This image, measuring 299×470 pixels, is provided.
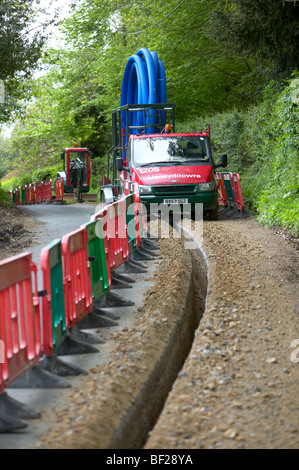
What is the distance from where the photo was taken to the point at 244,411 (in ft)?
15.5

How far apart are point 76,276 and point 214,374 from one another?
6.19 feet

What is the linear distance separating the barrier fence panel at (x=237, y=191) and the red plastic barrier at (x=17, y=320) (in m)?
13.8

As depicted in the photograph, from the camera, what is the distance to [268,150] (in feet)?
63.1

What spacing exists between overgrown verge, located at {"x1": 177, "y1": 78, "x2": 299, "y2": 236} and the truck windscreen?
196 centimetres

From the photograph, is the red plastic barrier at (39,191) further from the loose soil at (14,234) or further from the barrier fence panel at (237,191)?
the barrier fence panel at (237,191)

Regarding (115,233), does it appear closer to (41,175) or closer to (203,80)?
(203,80)

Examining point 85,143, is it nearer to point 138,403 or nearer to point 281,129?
point 281,129

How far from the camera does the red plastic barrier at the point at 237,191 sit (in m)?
18.7

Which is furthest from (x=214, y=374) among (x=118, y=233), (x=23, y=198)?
(x=23, y=198)

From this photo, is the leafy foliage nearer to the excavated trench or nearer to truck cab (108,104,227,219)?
truck cab (108,104,227,219)

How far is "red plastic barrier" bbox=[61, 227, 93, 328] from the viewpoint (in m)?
6.22

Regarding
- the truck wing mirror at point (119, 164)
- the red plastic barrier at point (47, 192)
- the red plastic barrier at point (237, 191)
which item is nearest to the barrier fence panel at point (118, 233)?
the truck wing mirror at point (119, 164)

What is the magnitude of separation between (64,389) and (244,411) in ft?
4.72

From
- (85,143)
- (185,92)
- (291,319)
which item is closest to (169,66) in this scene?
(185,92)
